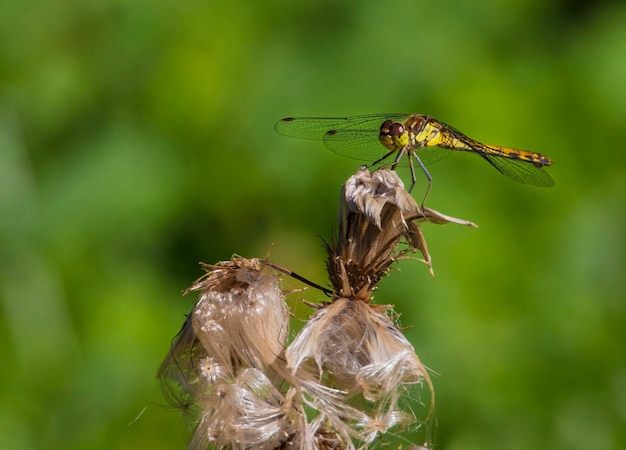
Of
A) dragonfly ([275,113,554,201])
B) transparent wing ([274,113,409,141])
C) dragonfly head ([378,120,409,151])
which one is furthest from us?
transparent wing ([274,113,409,141])

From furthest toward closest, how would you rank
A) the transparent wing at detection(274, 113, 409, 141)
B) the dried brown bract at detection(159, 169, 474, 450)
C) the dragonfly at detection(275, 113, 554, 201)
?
the transparent wing at detection(274, 113, 409, 141) → the dragonfly at detection(275, 113, 554, 201) → the dried brown bract at detection(159, 169, 474, 450)

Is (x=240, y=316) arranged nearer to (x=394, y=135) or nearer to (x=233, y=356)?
(x=233, y=356)

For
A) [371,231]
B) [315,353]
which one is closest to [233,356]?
[315,353]

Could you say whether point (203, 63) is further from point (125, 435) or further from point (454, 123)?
point (125, 435)

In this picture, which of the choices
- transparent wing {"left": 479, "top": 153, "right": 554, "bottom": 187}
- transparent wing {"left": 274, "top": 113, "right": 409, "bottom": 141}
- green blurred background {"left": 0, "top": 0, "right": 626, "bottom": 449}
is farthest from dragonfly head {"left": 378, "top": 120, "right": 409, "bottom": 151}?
green blurred background {"left": 0, "top": 0, "right": 626, "bottom": 449}

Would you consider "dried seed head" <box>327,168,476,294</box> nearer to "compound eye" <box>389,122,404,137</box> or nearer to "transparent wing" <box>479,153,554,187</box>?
"compound eye" <box>389,122,404,137</box>

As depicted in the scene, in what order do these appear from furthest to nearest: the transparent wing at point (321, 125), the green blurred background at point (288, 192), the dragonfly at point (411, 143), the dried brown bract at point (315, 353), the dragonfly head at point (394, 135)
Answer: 1. the green blurred background at point (288, 192)
2. the transparent wing at point (321, 125)
3. the dragonfly at point (411, 143)
4. the dragonfly head at point (394, 135)
5. the dried brown bract at point (315, 353)

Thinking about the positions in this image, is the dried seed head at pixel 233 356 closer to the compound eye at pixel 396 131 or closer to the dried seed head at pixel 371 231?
the dried seed head at pixel 371 231

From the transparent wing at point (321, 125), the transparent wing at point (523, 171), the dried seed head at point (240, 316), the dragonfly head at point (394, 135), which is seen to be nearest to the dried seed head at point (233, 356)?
the dried seed head at point (240, 316)
